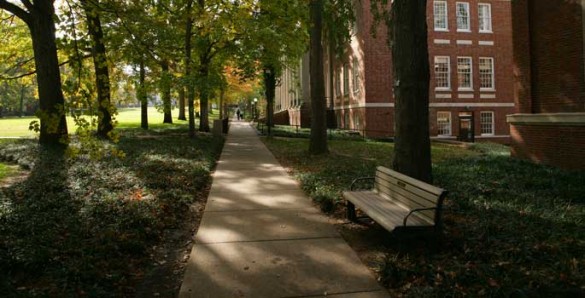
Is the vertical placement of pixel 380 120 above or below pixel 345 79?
below

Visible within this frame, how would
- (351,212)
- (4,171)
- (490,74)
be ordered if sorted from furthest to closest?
1. (490,74)
2. (4,171)
3. (351,212)

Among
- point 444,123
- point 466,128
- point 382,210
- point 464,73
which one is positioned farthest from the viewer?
point 464,73

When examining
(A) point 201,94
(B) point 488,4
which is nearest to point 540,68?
(A) point 201,94

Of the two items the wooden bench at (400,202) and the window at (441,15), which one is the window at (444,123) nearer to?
the window at (441,15)

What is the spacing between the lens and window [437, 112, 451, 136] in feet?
98.0

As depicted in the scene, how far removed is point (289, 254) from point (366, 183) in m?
4.27

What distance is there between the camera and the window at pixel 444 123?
29.9 m

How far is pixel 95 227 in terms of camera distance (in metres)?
6.00

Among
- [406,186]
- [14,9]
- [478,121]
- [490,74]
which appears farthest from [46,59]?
[490,74]

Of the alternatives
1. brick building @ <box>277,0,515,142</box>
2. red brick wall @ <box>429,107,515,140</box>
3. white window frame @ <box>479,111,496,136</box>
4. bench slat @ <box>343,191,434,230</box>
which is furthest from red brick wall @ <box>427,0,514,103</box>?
bench slat @ <box>343,191,434,230</box>

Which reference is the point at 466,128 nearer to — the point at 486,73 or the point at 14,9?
the point at 486,73

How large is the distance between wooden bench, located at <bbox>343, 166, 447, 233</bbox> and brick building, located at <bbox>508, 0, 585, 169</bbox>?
7.49 metres

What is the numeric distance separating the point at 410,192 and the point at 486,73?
2801 cm

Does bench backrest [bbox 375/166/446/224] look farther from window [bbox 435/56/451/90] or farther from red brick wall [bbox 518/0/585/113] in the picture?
window [bbox 435/56/451/90]
